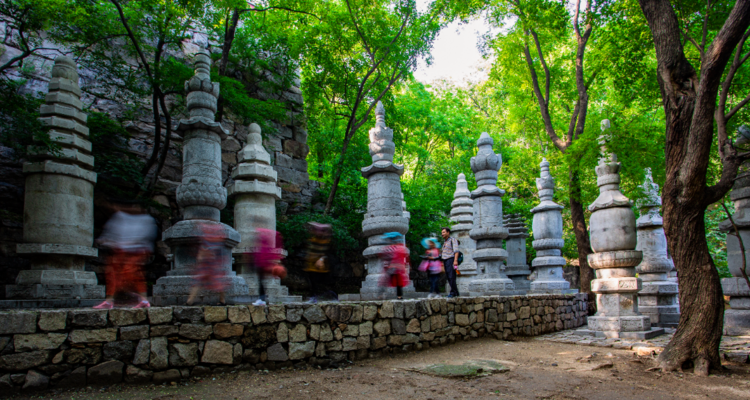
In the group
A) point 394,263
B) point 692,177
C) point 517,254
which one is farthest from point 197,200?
point 517,254

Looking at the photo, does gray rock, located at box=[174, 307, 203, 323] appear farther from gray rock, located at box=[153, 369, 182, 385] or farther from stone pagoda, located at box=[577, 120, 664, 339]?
stone pagoda, located at box=[577, 120, 664, 339]

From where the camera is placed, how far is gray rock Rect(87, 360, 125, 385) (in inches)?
155

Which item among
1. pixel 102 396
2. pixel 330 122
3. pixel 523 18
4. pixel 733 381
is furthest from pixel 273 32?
pixel 733 381

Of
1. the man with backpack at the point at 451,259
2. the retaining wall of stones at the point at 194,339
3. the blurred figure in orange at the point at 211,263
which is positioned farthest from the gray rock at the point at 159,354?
the man with backpack at the point at 451,259

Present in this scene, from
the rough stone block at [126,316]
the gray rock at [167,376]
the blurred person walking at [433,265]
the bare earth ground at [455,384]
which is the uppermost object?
the blurred person walking at [433,265]

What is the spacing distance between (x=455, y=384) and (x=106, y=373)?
340 cm

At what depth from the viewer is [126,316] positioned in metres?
4.11

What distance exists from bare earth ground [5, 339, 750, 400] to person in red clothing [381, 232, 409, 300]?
1.87 meters

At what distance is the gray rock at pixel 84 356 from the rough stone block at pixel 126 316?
0.27 metres

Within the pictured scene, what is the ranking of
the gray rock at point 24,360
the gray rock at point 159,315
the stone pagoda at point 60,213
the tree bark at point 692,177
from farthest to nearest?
the stone pagoda at point 60,213
the tree bark at point 692,177
the gray rock at point 159,315
the gray rock at point 24,360

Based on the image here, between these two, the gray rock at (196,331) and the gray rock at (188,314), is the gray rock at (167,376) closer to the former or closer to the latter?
the gray rock at (196,331)

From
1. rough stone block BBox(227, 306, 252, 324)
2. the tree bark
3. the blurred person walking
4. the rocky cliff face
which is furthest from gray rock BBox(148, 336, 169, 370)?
the tree bark

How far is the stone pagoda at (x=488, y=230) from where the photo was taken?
9.21m

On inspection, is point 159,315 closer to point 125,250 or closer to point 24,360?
point 24,360
